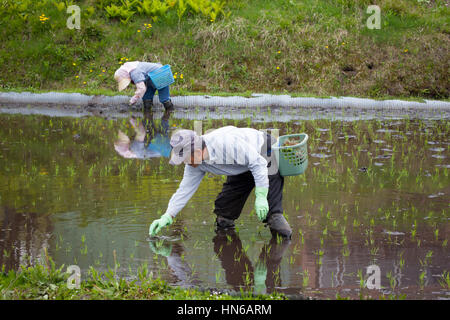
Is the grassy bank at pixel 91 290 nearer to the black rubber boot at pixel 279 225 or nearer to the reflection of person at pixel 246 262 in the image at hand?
the reflection of person at pixel 246 262

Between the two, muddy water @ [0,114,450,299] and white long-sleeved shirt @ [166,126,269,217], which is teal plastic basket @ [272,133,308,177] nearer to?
white long-sleeved shirt @ [166,126,269,217]

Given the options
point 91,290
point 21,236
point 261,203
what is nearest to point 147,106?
point 21,236

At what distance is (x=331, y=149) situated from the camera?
9.10 m

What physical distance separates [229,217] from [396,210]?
169 cm

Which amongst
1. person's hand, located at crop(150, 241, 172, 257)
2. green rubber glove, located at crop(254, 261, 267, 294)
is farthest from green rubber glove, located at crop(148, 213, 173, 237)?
green rubber glove, located at crop(254, 261, 267, 294)

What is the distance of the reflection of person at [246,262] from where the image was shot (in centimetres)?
441

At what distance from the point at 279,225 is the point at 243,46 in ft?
36.6

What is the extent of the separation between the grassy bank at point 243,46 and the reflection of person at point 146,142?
3106mm

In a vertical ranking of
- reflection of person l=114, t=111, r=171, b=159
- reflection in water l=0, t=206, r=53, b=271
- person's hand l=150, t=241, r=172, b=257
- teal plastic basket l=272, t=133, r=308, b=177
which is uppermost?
teal plastic basket l=272, t=133, r=308, b=177

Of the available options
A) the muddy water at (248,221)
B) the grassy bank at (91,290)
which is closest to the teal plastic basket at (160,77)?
the muddy water at (248,221)

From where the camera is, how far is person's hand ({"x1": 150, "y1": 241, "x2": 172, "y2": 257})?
196 inches

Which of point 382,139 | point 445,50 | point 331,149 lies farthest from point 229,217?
point 445,50

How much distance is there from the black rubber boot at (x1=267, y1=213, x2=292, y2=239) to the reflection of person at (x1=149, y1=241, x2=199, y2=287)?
30.3 inches

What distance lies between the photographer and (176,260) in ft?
15.9
